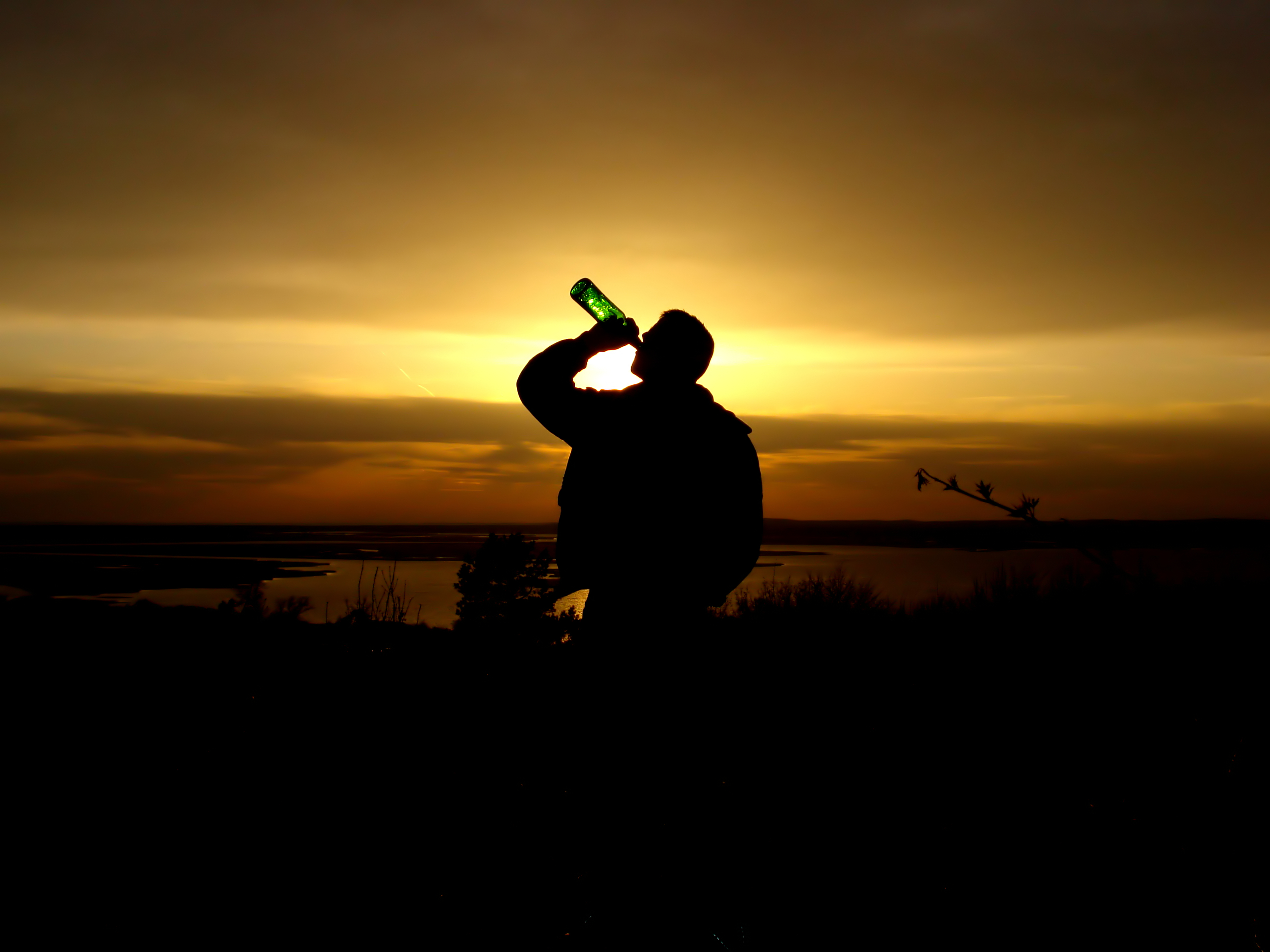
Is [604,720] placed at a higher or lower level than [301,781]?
higher

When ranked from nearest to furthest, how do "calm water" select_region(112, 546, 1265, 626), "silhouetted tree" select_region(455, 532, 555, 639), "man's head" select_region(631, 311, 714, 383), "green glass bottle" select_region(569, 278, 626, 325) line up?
"man's head" select_region(631, 311, 714, 383), "green glass bottle" select_region(569, 278, 626, 325), "silhouetted tree" select_region(455, 532, 555, 639), "calm water" select_region(112, 546, 1265, 626)

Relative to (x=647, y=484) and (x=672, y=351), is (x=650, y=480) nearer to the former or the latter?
(x=647, y=484)

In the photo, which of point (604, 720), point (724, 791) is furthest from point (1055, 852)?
point (604, 720)

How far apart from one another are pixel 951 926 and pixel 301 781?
10.9 feet

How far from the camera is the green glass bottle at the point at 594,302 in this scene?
11.2ft

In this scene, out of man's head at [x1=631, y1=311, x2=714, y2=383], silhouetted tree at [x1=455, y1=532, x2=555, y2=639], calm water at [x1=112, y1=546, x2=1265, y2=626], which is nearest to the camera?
man's head at [x1=631, y1=311, x2=714, y2=383]

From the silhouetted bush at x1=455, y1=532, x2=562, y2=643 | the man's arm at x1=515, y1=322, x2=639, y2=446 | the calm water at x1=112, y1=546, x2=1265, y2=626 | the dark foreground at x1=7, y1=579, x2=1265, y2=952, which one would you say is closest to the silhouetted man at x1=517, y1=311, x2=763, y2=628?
the man's arm at x1=515, y1=322, x2=639, y2=446

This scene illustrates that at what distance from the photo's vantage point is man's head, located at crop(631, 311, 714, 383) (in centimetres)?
296

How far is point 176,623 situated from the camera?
8984mm

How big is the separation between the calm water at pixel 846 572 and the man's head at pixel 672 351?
11.0 metres

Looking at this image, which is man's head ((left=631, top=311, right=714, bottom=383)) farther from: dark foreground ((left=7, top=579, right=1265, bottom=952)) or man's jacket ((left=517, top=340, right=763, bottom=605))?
dark foreground ((left=7, top=579, right=1265, bottom=952))

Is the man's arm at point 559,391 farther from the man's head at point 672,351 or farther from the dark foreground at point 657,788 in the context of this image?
the dark foreground at point 657,788

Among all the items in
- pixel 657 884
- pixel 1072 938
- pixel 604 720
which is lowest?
pixel 1072 938

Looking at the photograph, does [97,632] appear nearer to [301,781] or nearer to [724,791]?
[301,781]
